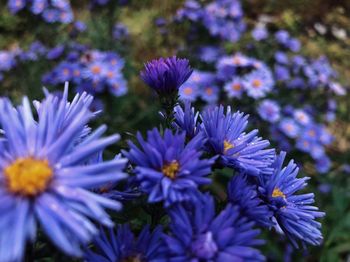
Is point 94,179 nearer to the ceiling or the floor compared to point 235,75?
nearer to the floor

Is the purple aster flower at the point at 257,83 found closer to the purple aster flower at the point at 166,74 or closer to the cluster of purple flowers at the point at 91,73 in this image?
the cluster of purple flowers at the point at 91,73

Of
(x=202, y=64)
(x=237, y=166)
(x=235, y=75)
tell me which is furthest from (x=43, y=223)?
(x=202, y=64)

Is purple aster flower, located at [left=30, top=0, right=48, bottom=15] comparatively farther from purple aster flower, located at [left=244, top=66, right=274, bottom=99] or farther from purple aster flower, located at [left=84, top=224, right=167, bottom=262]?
purple aster flower, located at [left=84, top=224, right=167, bottom=262]

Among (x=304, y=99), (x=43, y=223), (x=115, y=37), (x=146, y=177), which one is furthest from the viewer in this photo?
(x=115, y=37)

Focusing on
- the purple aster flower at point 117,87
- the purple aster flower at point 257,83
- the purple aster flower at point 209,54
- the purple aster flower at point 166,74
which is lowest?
the purple aster flower at point 166,74

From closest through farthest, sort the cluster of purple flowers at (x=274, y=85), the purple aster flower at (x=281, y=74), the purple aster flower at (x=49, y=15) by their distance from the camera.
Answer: the cluster of purple flowers at (x=274, y=85) → the purple aster flower at (x=49, y=15) → the purple aster flower at (x=281, y=74)

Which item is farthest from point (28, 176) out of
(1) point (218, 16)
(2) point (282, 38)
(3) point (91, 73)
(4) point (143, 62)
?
(2) point (282, 38)

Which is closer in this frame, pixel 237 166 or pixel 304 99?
pixel 237 166

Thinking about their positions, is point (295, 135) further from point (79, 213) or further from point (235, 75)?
point (79, 213)

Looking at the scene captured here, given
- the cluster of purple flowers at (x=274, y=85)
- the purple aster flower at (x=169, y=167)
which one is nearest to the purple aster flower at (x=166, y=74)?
the purple aster flower at (x=169, y=167)
